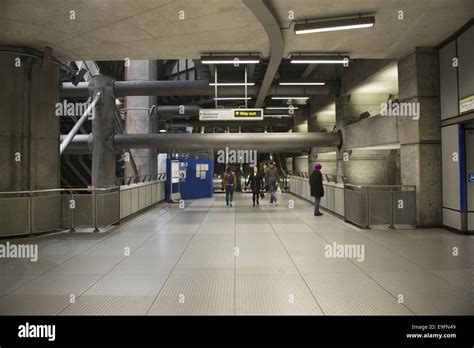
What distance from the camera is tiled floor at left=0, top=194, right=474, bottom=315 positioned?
407 cm

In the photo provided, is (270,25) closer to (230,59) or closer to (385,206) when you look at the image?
(230,59)

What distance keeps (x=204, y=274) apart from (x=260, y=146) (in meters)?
12.0

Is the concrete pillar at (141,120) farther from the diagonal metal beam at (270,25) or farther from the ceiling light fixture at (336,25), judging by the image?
the ceiling light fixture at (336,25)

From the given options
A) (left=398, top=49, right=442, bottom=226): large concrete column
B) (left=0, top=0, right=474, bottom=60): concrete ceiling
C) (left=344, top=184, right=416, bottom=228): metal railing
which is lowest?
(left=344, top=184, right=416, bottom=228): metal railing

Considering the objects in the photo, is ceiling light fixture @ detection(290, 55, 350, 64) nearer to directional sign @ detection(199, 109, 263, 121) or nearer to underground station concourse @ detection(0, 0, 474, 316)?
underground station concourse @ detection(0, 0, 474, 316)

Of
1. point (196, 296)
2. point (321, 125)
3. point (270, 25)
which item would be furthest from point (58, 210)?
point (321, 125)

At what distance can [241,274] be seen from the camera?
529cm

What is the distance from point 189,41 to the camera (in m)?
8.52

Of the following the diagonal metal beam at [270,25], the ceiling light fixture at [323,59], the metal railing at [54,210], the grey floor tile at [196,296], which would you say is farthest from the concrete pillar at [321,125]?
the grey floor tile at [196,296]

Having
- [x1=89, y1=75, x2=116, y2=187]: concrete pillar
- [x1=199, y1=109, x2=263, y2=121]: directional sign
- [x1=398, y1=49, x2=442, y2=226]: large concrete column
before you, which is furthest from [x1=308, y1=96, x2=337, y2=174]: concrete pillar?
[x1=89, y1=75, x2=116, y2=187]: concrete pillar

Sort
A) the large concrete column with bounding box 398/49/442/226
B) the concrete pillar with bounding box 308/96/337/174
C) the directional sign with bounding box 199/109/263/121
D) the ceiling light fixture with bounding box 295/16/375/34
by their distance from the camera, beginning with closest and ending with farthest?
1. the ceiling light fixture with bounding box 295/16/375/34
2. the large concrete column with bounding box 398/49/442/226
3. the directional sign with bounding box 199/109/263/121
4. the concrete pillar with bounding box 308/96/337/174

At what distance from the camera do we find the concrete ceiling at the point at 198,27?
21.9ft

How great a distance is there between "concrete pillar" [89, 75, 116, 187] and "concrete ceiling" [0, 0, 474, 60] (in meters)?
5.59

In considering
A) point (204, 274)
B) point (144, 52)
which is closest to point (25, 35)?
point (144, 52)
